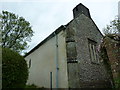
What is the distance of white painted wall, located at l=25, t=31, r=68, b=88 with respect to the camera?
331 inches

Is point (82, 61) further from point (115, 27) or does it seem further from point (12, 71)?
point (12, 71)

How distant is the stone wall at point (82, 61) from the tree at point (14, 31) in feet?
36.7

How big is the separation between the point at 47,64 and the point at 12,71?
422 cm

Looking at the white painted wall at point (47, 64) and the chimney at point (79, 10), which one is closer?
the white painted wall at point (47, 64)

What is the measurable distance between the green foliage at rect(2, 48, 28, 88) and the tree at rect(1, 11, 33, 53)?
1178 centimetres

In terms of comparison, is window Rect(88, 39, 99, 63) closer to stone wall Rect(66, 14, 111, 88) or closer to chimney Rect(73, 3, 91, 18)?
stone wall Rect(66, 14, 111, 88)

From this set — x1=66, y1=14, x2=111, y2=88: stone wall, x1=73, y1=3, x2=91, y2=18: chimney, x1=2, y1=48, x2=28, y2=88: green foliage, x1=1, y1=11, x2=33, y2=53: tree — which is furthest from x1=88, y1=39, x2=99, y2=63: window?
x1=1, y1=11, x2=33, y2=53: tree

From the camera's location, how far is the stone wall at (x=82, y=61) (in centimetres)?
793

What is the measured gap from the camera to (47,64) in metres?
10.1

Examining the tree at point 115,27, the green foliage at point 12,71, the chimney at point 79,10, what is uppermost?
the chimney at point 79,10

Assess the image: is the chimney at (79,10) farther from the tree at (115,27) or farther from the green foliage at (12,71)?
the green foliage at (12,71)

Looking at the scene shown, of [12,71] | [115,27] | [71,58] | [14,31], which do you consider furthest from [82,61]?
[14,31]

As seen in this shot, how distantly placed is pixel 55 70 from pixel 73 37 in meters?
2.67

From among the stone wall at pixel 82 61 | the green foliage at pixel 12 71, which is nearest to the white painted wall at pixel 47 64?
the stone wall at pixel 82 61
